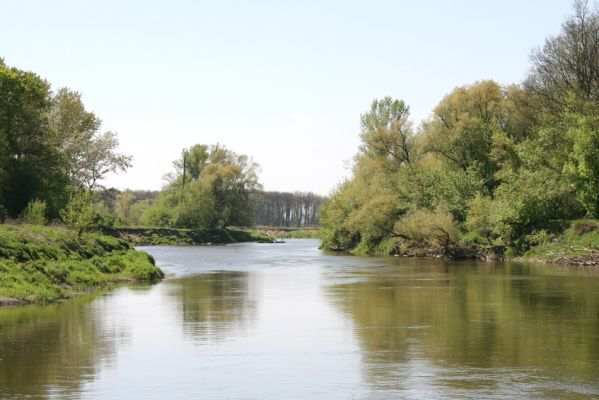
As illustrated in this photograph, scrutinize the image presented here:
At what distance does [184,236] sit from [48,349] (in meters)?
105

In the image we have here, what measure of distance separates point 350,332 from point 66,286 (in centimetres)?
1609

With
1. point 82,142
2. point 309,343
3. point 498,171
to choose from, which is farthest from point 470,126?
point 309,343

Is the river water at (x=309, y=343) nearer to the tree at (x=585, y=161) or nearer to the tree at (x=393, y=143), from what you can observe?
the tree at (x=585, y=161)

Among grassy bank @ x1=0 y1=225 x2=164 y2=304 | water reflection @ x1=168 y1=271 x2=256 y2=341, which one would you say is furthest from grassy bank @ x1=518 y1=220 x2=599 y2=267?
grassy bank @ x1=0 y1=225 x2=164 y2=304

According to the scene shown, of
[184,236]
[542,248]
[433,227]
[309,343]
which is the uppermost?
[433,227]

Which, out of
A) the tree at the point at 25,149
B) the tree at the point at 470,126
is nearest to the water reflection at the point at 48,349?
the tree at the point at 25,149

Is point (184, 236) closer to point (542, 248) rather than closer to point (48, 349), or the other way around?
point (542, 248)

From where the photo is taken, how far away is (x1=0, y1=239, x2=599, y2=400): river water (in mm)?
15000

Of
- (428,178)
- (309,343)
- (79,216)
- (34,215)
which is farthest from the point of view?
(428,178)

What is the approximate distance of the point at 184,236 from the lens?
→ 123750 millimetres

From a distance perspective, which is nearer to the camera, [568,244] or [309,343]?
[309,343]

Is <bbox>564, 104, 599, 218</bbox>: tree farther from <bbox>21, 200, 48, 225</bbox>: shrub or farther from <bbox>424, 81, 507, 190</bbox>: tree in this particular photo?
<bbox>21, 200, 48, 225</bbox>: shrub

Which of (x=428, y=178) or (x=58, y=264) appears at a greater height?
(x=428, y=178)

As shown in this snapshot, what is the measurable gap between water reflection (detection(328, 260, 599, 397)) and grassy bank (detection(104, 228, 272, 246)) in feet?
250
